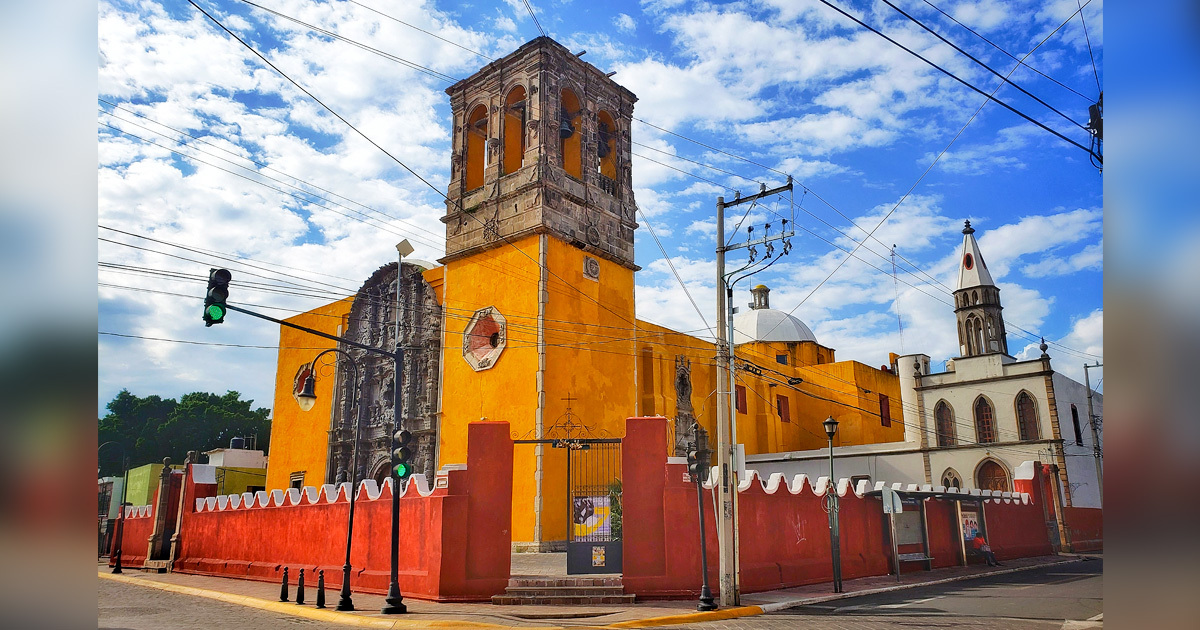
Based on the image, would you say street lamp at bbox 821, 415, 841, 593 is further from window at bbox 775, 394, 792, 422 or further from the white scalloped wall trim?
window at bbox 775, 394, 792, 422

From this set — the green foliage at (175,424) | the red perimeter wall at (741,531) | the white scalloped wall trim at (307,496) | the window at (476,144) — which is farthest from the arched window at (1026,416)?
the green foliage at (175,424)

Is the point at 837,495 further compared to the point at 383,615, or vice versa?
the point at 837,495

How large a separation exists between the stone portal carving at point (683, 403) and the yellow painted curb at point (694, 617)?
15435mm

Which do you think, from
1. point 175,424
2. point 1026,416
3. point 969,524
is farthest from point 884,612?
point 175,424

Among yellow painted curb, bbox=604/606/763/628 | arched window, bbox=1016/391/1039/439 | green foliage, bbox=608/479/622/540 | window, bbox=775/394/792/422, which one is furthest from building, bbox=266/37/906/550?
arched window, bbox=1016/391/1039/439

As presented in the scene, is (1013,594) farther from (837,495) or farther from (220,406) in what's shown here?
(220,406)

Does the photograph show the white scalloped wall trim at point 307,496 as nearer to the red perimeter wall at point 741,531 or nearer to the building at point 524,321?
the building at point 524,321

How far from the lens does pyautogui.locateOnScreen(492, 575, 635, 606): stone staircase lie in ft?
42.8

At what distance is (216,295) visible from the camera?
962 cm

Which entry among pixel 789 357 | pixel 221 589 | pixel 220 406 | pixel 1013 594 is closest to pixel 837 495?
pixel 1013 594

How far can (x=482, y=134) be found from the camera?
26828 millimetres

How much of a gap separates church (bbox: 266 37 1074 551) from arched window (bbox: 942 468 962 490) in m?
0.19

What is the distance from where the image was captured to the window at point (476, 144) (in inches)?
1035
